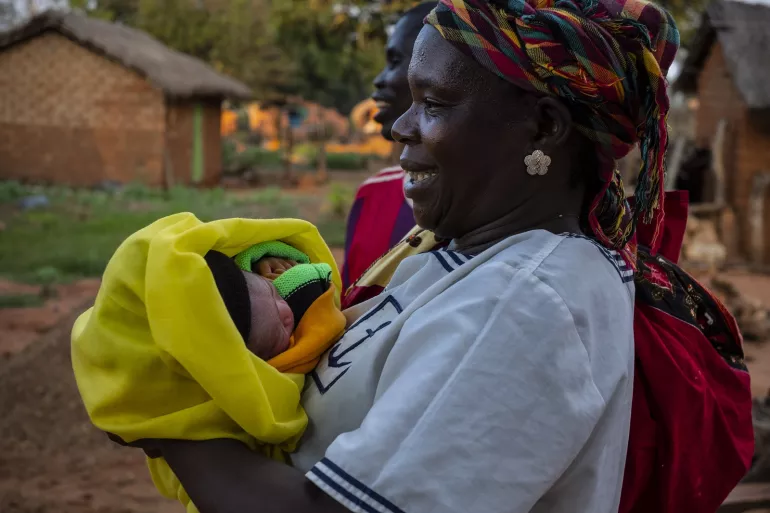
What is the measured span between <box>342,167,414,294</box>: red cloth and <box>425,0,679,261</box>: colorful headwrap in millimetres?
1828

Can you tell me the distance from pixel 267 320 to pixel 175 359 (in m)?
0.22

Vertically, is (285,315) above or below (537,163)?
below

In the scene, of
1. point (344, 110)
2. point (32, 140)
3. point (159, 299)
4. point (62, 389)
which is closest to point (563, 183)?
point (159, 299)

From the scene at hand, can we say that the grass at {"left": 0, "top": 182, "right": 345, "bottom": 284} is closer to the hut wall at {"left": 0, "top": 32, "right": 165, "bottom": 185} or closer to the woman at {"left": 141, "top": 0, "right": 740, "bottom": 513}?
the hut wall at {"left": 0, "top": 32, "right": 165, "bottom": 185}

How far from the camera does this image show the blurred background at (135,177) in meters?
5.46

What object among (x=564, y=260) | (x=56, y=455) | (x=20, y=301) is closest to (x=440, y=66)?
(x=564, y=260)

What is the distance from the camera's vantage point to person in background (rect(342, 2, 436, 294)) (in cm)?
326

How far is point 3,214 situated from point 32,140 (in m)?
5.47

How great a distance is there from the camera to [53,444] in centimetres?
531

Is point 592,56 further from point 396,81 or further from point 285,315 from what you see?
point 396,81

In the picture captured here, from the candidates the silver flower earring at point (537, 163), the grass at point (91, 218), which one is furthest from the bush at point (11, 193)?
the silver flower earring at point (537, 163)

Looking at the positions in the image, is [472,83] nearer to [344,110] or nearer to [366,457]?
[366,457]

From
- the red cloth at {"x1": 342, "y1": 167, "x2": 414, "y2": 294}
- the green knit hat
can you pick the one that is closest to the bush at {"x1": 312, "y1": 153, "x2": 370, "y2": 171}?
the red cloth at {"x1": 342, "y1": 167, "x2": 414, "y2": 294}

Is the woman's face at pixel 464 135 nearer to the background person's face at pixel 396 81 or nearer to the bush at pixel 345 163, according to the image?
the background person's face at pixel 396 81
